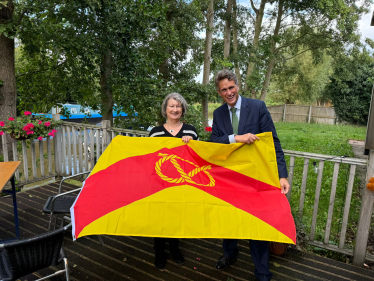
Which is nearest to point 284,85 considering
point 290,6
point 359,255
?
point 290,6

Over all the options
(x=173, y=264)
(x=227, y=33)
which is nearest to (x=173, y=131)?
(x=173, y=264)

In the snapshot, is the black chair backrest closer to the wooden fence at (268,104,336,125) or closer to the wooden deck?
the wooden deck

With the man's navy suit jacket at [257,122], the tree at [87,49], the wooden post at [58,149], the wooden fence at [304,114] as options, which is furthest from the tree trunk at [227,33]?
the man's navy suit jacket at [257,122]

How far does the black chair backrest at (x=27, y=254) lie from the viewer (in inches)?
71.2

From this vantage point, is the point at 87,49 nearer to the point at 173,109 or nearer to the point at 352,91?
the point at 173,109

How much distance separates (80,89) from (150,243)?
438cm

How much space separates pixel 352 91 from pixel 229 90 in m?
19.5

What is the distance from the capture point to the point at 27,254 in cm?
189

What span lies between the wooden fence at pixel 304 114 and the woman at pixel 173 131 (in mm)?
19879

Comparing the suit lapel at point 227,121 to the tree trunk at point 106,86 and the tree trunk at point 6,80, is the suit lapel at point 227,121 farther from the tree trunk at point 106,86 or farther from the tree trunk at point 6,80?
the tree trunk at point 6,80

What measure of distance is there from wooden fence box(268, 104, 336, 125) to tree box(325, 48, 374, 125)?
37.3 inches

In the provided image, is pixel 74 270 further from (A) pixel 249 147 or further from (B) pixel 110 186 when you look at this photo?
(A) pixel 249 147

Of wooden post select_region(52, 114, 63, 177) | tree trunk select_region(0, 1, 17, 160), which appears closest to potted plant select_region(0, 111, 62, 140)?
wooden post select_region(52, 114, 63, 177)

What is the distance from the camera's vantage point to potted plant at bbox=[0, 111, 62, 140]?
446cm
